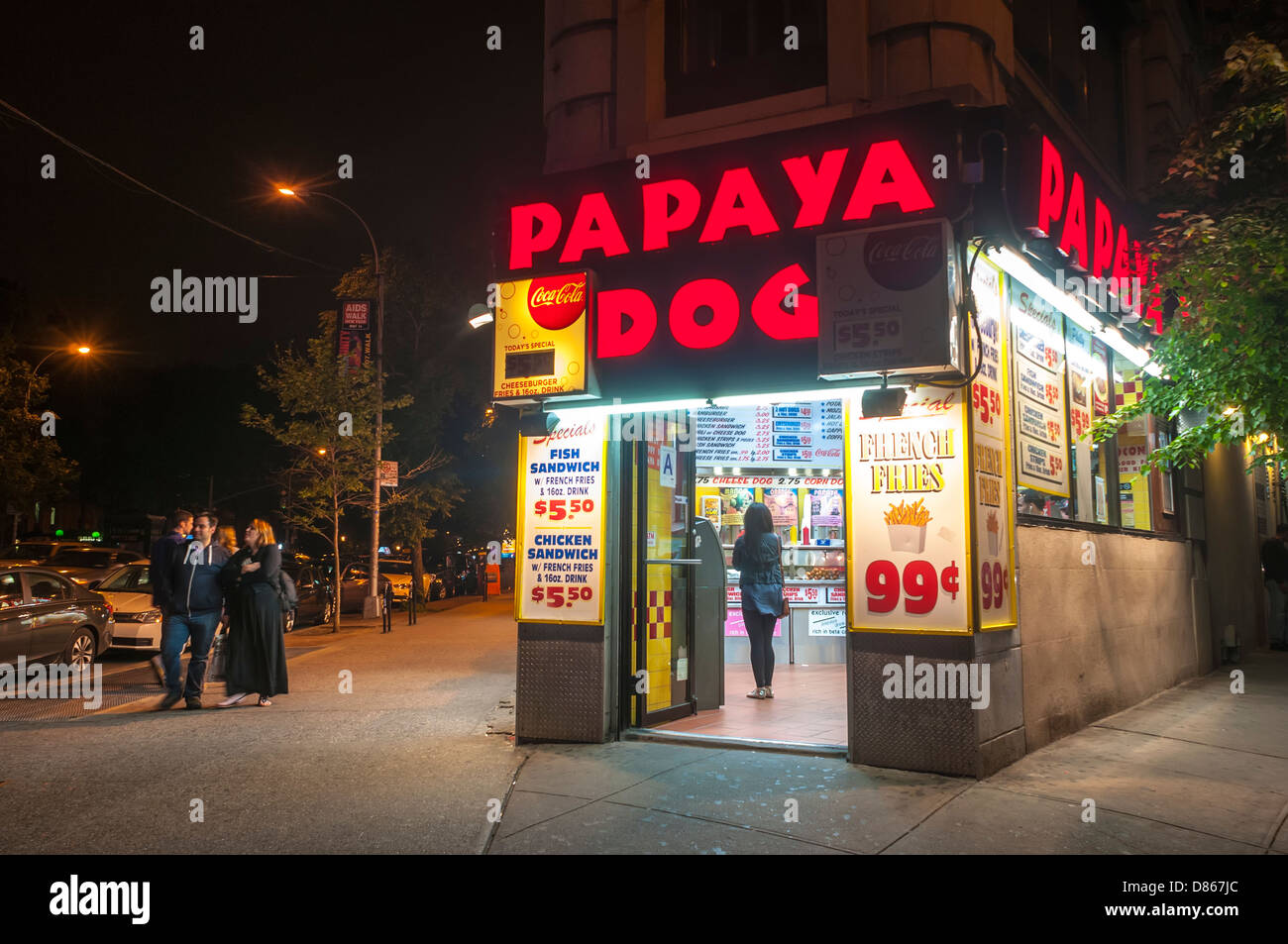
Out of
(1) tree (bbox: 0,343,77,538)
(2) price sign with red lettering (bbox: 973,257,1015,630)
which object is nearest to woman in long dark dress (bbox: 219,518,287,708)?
(2) price sign with red lettering (bbox: 973,257,1015,630)

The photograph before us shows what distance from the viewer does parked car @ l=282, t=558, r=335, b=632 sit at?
61.9 ft

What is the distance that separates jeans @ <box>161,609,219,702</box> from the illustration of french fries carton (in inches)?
265

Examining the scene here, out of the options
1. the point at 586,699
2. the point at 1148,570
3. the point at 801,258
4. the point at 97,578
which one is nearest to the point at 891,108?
the point at 801,258

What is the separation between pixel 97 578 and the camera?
15.1 meters

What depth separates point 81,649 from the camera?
1176cm

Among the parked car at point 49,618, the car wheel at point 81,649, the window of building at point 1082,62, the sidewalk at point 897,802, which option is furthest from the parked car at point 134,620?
the window of building at point 1082,62

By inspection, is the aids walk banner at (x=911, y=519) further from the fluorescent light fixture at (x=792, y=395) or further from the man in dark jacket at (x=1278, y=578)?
the man in dark jacket at (x=1278, y=578)

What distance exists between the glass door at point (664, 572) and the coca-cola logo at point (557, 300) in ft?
4.09

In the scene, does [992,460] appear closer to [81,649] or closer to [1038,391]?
[1038,391]

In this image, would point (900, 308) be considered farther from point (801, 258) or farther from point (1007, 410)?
point (1007, 410)

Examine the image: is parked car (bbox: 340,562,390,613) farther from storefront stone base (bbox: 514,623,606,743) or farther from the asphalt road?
storefront stone base (bbox: 514,623,606,743)

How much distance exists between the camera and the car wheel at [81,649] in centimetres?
1152
